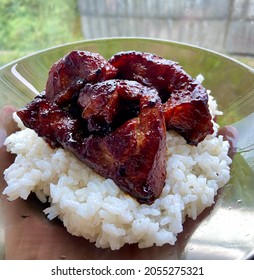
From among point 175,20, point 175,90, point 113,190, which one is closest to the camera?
point 113,190

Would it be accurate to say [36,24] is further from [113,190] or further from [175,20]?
[113,190]

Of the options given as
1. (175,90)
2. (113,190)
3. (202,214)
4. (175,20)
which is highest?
(175,90)

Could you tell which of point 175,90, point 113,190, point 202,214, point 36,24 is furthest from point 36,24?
point 202,214

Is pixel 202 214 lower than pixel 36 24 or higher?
higher

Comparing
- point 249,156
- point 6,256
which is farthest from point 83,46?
point 6,256

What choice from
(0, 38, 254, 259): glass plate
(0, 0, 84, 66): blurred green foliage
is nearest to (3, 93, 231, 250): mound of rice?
(0, 38, 254, 259): glass plate
